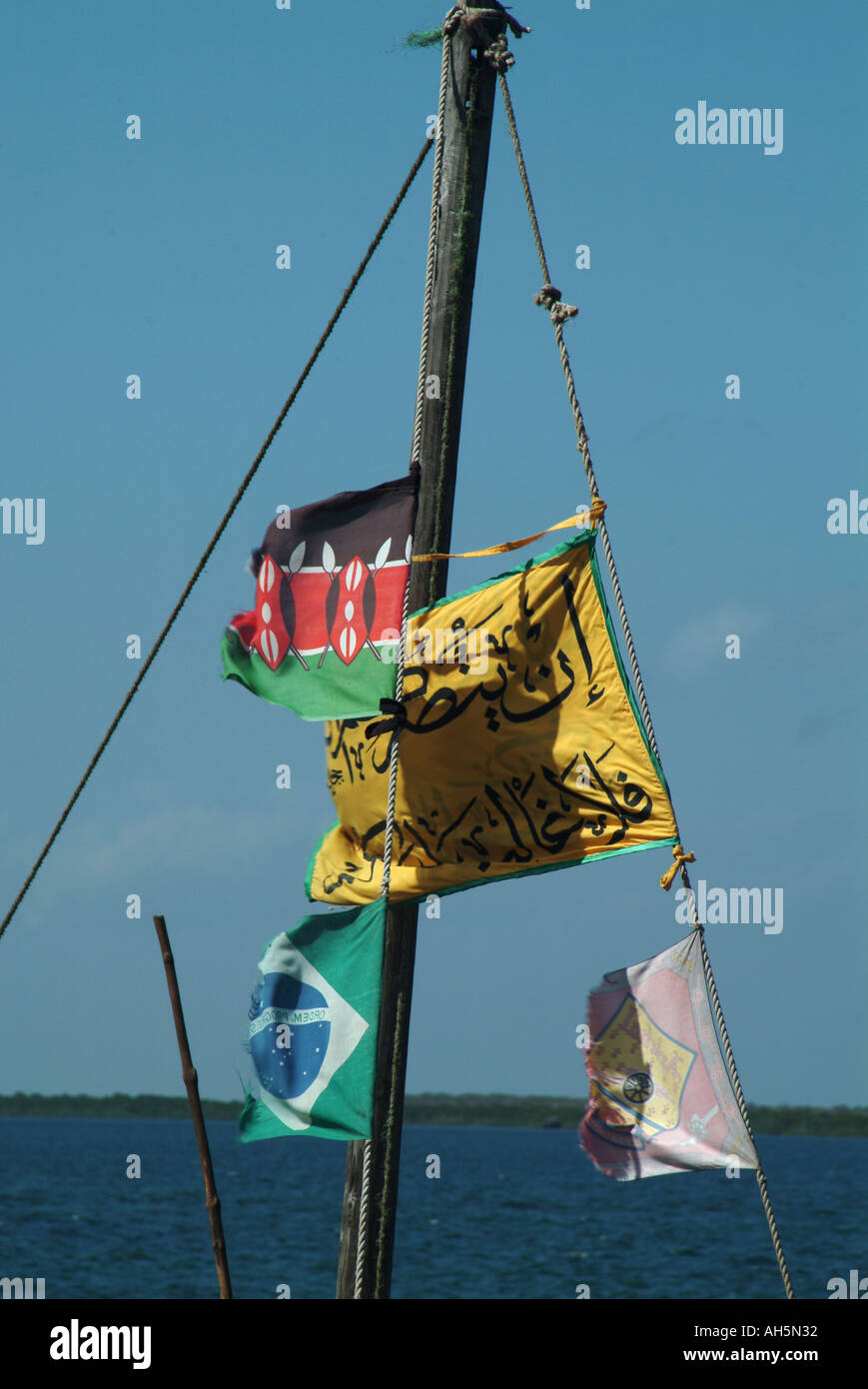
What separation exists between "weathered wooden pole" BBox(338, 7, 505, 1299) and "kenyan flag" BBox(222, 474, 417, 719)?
0.51 feet

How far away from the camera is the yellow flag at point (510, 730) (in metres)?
6.52

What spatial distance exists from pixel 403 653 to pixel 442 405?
120 centimetres

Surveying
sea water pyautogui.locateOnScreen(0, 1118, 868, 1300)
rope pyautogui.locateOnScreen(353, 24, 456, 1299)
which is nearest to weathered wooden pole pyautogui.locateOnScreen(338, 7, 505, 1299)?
rope pyautogui.locateOnScreen(353, 24, 456, 1299)

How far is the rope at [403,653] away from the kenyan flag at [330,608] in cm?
13

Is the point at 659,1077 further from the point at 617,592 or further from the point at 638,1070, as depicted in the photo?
the point at 617,592

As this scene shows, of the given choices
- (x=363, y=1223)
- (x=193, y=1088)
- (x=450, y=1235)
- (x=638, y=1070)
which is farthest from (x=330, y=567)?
(x=450, y=1235)

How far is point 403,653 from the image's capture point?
662 cm

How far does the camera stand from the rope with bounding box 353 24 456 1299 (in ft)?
20.5

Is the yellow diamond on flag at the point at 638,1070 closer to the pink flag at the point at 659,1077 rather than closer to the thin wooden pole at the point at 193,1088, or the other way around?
the pink flag at the point at 659,1077

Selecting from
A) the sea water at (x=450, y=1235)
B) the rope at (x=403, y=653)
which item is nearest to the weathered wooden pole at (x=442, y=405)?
the rope at (x=403, y=653)

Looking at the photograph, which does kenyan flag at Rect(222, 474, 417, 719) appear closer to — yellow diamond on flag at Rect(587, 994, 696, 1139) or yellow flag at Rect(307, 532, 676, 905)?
yellow flag at Rect(307, 532, 676, 905)

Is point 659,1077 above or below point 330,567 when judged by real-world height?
below

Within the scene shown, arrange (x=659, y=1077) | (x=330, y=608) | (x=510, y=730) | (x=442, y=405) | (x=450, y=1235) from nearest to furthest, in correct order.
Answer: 1. (x=659, y=1077)
2. (x=510, y=730)
3. (x=442, y=405)
4. (x=330, y=608)
5. (x=450, y=1235)
